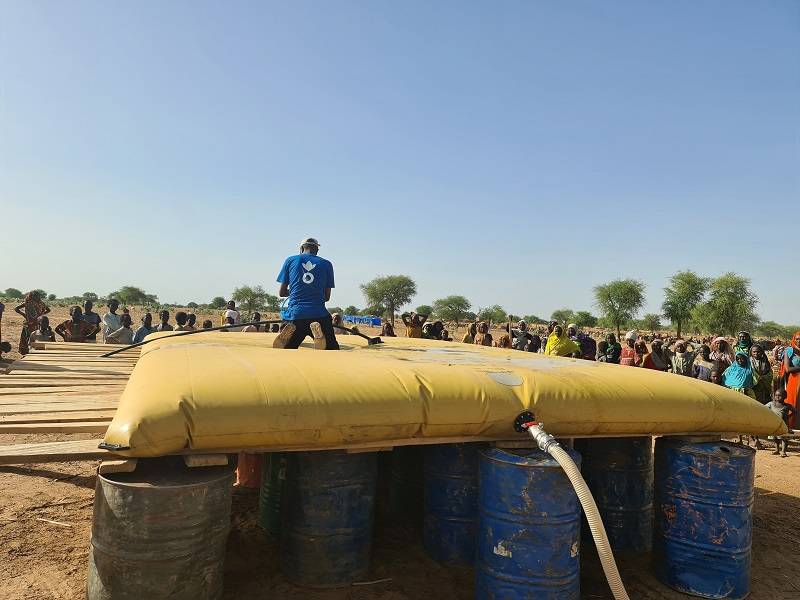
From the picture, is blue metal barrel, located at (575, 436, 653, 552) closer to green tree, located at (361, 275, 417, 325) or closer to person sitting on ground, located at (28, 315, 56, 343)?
person sitting on ground, located at (28, 315, 56, 343)

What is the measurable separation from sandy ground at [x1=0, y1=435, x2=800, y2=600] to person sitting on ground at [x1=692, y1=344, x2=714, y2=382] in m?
4.64

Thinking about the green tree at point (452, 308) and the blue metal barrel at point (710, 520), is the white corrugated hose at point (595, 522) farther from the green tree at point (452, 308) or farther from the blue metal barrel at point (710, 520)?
the green tree at point (452, 308)

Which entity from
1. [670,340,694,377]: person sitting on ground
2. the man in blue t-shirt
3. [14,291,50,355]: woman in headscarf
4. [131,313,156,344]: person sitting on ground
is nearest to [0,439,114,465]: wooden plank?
the man in blue t-shirt

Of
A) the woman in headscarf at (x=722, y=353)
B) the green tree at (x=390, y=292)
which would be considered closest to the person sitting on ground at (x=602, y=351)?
the woman in headscarf at (x=722, y=353)

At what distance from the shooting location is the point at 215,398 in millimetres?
2803

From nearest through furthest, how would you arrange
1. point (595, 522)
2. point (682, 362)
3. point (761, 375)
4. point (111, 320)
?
point (595, 522) < point (761, 375) < point (111, 320) < point (682, 362)

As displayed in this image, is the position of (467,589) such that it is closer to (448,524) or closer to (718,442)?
(448,524)

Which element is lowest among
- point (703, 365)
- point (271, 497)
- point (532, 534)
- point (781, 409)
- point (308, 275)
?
point (271, 497)

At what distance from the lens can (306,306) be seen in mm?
5211

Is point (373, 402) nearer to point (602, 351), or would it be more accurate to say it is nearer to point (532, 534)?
point (532, 534)

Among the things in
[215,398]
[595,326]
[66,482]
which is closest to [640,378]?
[215,398]

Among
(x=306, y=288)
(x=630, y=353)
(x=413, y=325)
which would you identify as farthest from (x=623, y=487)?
(x=413, y=325)

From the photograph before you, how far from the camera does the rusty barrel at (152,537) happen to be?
2672 millimetres

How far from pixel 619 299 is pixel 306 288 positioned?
171 ft
